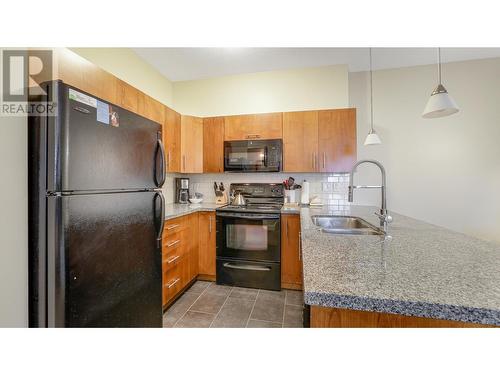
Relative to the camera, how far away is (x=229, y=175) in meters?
3.08

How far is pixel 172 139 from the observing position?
8.46 ft

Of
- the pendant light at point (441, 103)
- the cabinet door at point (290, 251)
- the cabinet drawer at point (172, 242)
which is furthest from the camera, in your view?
the cabinet door at point (290, 251)

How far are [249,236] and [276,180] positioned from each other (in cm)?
92

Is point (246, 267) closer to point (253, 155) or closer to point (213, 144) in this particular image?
point (253, 155)

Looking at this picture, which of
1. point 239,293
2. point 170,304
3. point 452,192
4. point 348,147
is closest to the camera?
point 170,304

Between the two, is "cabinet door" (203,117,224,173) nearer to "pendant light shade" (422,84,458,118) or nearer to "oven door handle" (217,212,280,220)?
"oven door handle" (217,212,280,220)

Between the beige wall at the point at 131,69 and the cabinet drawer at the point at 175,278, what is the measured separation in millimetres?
2015

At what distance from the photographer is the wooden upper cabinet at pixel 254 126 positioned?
2672 mm

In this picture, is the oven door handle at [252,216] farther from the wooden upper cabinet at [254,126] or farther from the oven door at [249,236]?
the wooden upper cabinet at [254,126]

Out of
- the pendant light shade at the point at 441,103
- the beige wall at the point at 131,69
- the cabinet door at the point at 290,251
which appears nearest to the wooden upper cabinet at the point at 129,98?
the beige wall at the point at 131,69

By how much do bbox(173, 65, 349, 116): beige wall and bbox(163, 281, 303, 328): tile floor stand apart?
2314 millimetres

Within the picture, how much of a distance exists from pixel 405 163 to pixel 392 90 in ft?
3.30
